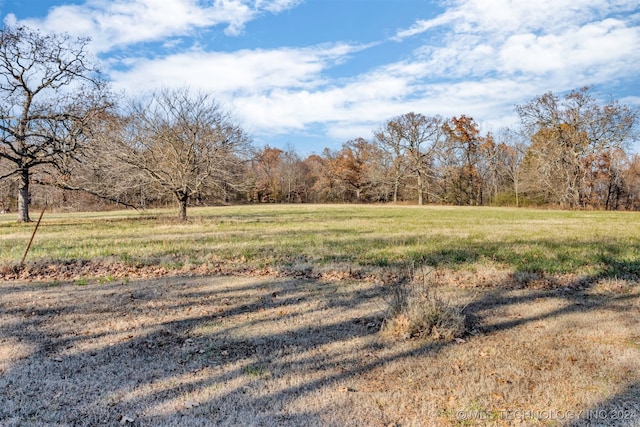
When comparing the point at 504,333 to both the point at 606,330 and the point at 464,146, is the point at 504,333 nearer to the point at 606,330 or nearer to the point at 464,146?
the point at 606,330

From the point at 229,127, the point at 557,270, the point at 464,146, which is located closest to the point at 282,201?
the point at 464,146

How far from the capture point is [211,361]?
4.42 m

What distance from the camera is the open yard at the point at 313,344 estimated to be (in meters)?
3.41

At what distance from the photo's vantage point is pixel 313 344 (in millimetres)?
4891

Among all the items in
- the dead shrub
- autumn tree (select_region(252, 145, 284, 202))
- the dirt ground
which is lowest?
the dirt ground

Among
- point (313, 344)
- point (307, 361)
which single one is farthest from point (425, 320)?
point (307, 361)

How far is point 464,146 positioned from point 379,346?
51615 millimetres

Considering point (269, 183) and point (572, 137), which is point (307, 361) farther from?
point (269, 183)

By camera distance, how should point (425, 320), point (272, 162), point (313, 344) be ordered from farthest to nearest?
1. point (272, 162)
2. point (425, 320)
3. point (313, 344)

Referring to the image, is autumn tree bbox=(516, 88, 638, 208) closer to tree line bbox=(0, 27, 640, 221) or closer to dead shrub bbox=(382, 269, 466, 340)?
tree line bbox=(0, 27, 640, 221)

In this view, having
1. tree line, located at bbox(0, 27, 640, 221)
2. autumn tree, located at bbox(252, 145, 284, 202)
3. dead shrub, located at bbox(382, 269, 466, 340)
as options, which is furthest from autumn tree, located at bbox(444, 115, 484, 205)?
dead shrub, located at bbox(382, 269, 466, 340)

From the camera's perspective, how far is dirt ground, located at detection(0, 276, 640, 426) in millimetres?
3354

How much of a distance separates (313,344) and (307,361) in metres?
0.49

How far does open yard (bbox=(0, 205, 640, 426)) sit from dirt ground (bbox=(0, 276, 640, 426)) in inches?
0.8
